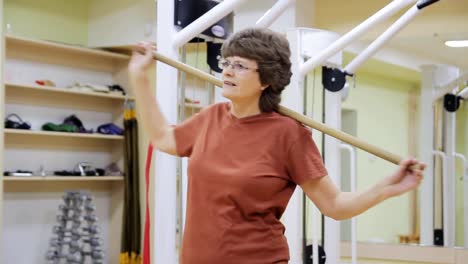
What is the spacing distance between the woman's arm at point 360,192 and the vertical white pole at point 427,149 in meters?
3.17

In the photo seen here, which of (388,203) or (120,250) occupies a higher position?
(388,203)

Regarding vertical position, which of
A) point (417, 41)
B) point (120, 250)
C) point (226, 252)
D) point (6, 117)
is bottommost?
point (120, 250)

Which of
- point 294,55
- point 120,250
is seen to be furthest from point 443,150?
point 120,250

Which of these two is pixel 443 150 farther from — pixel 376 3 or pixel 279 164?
pixel 279 164

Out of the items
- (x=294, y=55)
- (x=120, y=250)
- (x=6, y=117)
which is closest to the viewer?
(x=294, y=55)

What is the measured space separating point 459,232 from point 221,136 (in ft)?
10.9

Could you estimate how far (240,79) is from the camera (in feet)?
6.16

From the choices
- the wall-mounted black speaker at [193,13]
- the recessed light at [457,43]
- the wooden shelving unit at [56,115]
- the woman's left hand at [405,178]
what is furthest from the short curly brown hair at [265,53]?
the wooden shelving unit at [56,115]

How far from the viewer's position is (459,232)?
15.8 ft

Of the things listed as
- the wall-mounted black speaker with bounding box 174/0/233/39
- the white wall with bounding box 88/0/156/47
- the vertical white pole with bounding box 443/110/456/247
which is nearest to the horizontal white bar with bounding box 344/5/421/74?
the wall-mounted black speaker with bounding box 174/0/233/39

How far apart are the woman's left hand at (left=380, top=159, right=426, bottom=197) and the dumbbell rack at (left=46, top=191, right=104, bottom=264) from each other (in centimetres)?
476

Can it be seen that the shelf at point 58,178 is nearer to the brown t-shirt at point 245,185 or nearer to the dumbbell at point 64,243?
the dumbbell at point 64,243

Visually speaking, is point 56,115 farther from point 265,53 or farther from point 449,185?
point 265,53

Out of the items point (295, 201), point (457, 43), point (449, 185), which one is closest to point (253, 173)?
point (295, 201)
